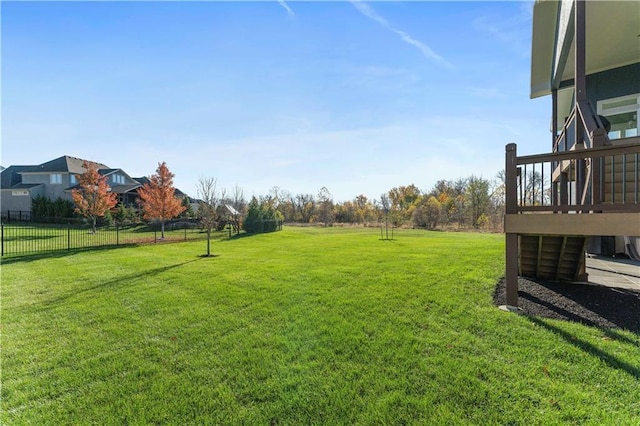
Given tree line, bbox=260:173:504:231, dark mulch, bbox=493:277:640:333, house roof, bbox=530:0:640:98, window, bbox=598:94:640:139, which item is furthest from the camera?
tree line, bbox=260:173:504:231

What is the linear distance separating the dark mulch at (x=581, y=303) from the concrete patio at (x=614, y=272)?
0.34 meters

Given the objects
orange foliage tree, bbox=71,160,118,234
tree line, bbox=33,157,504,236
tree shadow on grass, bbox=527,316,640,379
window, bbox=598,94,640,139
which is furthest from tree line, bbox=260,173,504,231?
tree shadow on grass, bbox=527,316,640,379

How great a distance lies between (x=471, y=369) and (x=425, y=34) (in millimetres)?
7754

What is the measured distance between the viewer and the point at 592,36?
706 centimetres

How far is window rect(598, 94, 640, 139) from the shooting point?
8.23 meters

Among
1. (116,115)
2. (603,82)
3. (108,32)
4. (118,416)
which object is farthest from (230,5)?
(603,82)

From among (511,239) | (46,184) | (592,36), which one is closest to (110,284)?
(511,239)

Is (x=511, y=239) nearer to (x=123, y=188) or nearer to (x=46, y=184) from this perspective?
(x=123, y=188)

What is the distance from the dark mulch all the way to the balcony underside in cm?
116

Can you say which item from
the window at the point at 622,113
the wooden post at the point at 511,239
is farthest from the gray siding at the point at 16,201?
the window at the point at 622,113

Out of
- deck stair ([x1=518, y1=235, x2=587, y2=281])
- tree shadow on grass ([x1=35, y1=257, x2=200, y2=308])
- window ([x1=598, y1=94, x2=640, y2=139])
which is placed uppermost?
window ([x1=598, y1=94, x2=640, y2=139])

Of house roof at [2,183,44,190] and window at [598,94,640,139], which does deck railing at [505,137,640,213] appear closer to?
window at [598,94,640,139]

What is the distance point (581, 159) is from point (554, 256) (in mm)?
1891

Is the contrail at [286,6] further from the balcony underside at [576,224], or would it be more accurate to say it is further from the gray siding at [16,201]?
the gray siding at [16,201]
